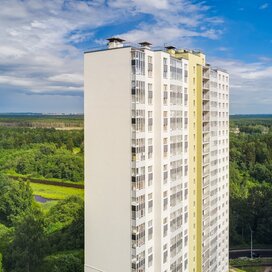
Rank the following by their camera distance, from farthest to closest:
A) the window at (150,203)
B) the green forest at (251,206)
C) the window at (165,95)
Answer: the green forest at (251,206) → the window at (165,95) → the window at (150,203)

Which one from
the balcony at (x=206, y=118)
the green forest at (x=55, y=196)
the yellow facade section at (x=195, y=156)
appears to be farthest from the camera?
the green forest at (x=55, y=196)

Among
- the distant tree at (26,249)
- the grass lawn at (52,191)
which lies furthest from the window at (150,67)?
the grass lawn at (52,191)

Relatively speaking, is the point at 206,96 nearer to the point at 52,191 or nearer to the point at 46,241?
the point at 46,241

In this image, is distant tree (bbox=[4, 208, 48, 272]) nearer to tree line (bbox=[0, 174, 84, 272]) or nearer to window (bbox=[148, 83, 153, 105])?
tree line (bbox=[0, 174, 84, 272])

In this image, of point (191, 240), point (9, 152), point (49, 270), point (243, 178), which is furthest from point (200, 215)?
point (9, 152)

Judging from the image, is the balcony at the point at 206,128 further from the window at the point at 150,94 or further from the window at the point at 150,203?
the window at the point at 150,203

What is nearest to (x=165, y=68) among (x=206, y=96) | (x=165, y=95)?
(x=165, y=95)

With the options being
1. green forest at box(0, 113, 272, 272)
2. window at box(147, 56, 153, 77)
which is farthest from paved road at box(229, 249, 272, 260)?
window at box(147, 56, 153, 77)

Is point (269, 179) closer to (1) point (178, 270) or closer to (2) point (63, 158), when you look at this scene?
(2) point (63, 158)
